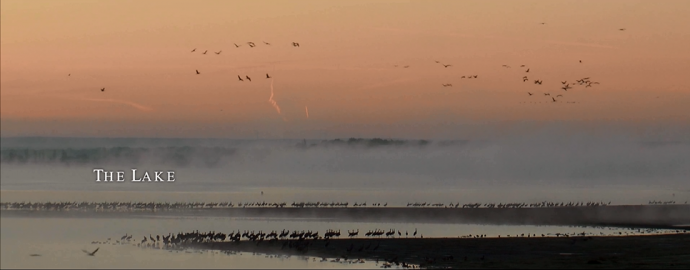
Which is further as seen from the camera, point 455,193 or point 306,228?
point 455,193

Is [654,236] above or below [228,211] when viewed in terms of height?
below

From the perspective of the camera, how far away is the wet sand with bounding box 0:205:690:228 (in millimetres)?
70938

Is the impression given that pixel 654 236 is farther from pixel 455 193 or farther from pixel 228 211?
pixel 455 193

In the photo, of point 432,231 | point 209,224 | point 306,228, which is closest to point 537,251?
point 432,231

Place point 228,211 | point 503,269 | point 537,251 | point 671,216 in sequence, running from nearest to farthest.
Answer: point 503,269
point 537,251
point 228,211
point 671,216

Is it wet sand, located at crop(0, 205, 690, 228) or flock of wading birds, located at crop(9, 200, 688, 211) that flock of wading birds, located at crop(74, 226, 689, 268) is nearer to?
wet sand, located at crop(0, 205, 690, 228)

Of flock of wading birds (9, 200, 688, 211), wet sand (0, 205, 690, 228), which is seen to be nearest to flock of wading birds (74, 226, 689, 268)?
wet sand (0, 205, 690, 228)

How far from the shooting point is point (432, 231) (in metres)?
60.7

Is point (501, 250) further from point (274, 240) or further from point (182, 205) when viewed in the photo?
point (182, 205)

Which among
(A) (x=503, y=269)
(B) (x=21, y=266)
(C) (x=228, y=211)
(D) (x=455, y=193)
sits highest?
(D) (x=455, y=193)

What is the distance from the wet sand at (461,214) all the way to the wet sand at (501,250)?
1619 centimetres

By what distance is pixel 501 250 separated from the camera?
161 ft

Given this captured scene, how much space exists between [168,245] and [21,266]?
854 centimetres

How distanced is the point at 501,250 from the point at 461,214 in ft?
91.6
